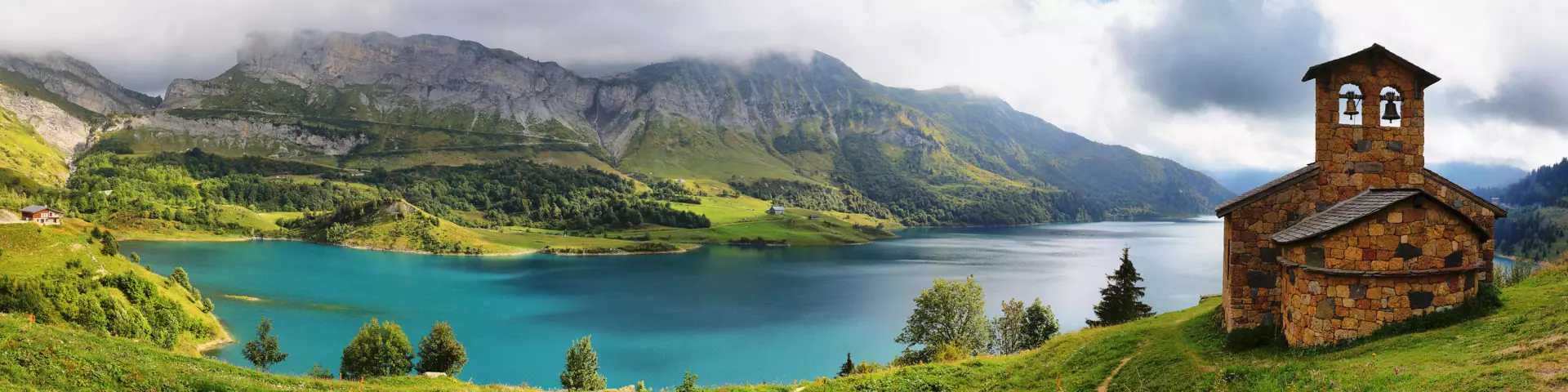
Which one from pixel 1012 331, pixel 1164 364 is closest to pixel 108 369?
pixel 1164 364

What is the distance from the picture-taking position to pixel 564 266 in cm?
12081

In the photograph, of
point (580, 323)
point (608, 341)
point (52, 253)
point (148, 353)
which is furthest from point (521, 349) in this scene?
point (148, 353)

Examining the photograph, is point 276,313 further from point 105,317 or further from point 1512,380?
point 1512,380

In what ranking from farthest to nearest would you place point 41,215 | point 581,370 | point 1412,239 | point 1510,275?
point 41,215
point 581,370
point 1510,275
point 1412,239

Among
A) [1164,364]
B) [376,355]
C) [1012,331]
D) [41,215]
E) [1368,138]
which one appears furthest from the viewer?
[41,215]

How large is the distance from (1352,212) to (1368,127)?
415cm

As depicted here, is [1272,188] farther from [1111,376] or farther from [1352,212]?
[1111,376]

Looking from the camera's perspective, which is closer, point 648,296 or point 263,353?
point 263,353

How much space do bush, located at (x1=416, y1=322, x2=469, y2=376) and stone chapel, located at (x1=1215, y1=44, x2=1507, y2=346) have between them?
40752 mm

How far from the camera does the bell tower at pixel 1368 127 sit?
15.2 meters

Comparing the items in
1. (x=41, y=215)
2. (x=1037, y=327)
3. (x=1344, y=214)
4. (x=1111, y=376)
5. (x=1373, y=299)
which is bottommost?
(x=1037, y=327)

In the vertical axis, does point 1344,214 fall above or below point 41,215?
above

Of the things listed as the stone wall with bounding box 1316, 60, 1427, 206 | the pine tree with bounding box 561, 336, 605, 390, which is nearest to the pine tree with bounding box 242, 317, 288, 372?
the pine tree with bounding box 561, 336, 605, 390

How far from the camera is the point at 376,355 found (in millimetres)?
40406
